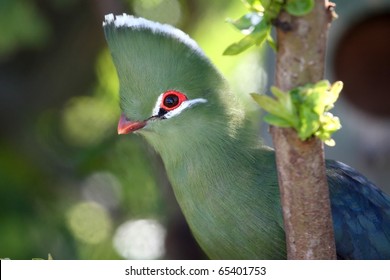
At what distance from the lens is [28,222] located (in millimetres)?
4242

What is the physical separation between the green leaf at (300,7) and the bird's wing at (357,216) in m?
1.17

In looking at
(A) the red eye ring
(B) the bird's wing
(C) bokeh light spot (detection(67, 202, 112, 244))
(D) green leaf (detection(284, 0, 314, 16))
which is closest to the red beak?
(A) the red eye ring

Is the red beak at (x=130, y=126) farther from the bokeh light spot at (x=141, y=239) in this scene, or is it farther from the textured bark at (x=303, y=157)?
the bokeh light spot at (x=141, y=239)

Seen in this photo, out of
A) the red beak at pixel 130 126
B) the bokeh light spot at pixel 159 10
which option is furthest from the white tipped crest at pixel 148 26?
the bokeh light spot at pixel 159 10

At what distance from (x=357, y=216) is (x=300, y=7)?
122 centimetres

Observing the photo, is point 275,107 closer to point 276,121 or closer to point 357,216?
point 276,121

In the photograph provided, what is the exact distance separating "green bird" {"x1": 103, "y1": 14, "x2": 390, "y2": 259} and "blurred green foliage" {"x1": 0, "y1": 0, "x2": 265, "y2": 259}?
5.23 ft

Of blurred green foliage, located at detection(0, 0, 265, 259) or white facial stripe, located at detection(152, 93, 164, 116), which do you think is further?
blurred green foliage, located at detection(0, 0, 265, 259)

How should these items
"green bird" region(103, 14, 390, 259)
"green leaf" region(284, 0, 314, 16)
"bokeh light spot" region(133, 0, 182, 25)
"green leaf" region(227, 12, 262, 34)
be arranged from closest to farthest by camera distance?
"green leaf" region(284, 0, 314, 16), "green leaf" region(227, 12, 262, 34), "green bird" region(103, 14, 390, 259), "bokeh light spot" region(133, 0, 182, 25)

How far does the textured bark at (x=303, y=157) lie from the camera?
1650 millimetres

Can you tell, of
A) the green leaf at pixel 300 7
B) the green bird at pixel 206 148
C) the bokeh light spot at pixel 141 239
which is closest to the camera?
the green leaf at pixel 300 7

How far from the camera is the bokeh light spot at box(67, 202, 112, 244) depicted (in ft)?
14.6

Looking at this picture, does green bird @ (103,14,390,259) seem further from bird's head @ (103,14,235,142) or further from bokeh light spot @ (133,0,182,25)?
bokeh light spot @ (133,0,182,25)
